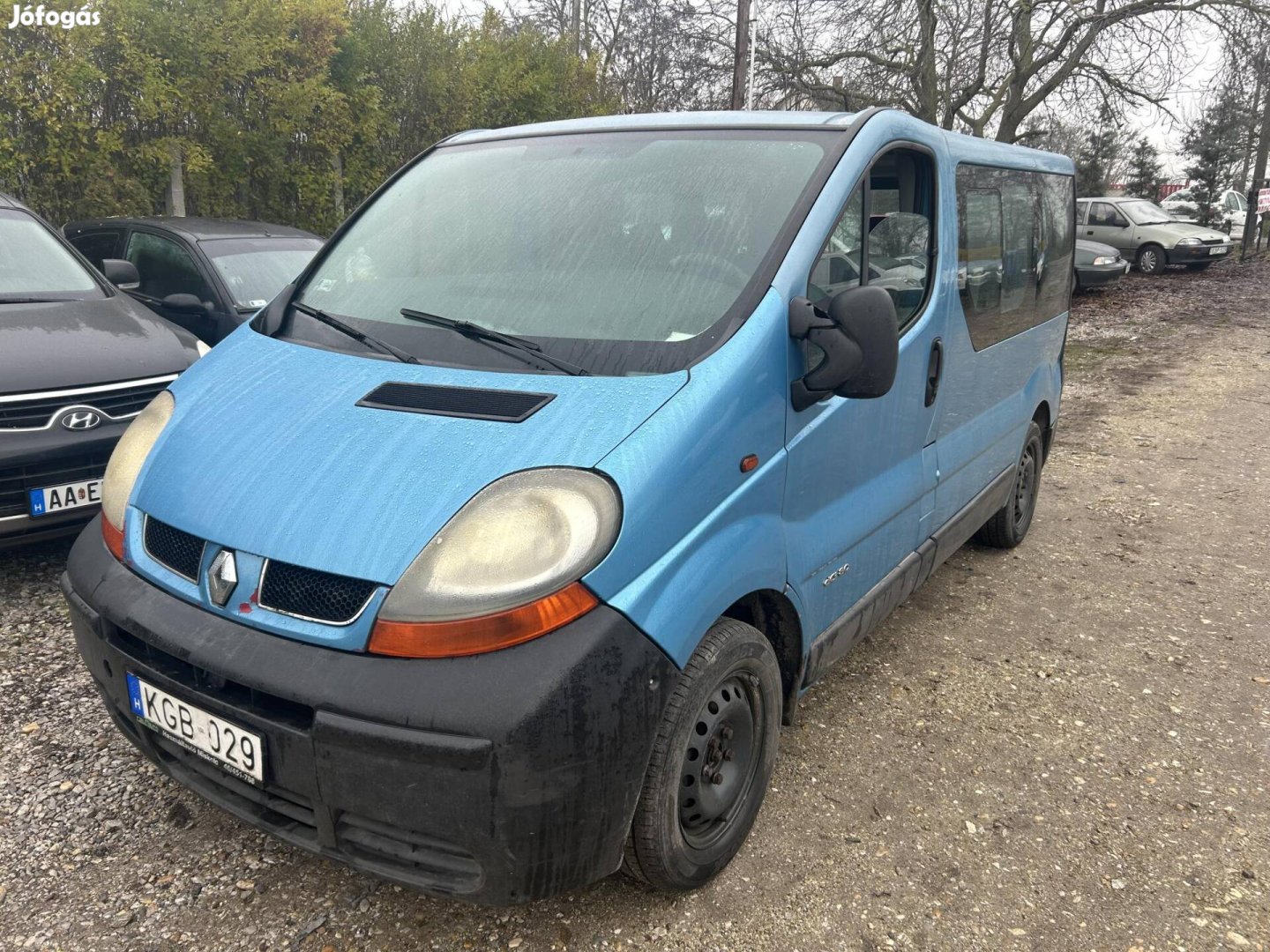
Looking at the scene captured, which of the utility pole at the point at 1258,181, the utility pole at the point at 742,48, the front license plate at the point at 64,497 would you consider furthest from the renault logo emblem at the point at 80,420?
the utility pole at the point at 1258,181

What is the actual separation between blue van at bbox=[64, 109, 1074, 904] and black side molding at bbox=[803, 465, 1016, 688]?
2 cm

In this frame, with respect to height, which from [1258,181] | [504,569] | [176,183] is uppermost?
[1258,181]

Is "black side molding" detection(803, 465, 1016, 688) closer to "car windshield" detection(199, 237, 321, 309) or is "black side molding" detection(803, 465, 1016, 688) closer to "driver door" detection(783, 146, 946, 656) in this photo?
"driver door" detection(783, 146, 946, 656)

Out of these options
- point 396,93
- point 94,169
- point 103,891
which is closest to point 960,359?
point 103,891

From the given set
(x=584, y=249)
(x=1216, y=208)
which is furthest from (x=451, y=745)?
(x=1216, y=208)

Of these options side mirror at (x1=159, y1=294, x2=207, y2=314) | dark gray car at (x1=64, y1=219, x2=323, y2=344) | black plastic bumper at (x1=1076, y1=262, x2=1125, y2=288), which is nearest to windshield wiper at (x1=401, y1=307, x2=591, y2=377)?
side mirror at (x1=159, y1=294, x2=207, y2=314)

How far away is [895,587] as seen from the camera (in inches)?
125

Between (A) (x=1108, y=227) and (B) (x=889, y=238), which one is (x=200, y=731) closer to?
(B) (x=889, y=238)

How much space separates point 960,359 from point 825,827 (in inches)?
67.5

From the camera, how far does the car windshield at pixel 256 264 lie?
20.8 ft

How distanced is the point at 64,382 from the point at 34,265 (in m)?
1.44

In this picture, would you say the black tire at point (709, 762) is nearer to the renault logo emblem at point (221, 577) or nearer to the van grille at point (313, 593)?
the van grille at point (313, 593)

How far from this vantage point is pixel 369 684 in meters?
1.78

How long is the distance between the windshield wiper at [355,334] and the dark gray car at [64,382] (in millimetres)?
1458
